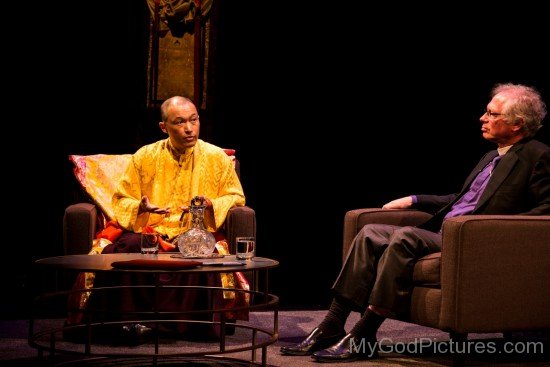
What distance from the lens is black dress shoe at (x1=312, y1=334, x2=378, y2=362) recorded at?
3529 millimetres

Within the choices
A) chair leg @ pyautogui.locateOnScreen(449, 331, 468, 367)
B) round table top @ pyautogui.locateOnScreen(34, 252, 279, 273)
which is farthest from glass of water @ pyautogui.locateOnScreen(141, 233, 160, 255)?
chair leg @ pyautogui.locateOnScreen(449, 331, 468, 367)

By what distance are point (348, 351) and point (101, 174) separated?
177 cm

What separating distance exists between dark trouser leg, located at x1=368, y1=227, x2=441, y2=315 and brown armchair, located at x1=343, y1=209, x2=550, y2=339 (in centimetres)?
10

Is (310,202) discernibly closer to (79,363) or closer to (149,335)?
(149,335)

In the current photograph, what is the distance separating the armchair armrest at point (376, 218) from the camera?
13.6 ft

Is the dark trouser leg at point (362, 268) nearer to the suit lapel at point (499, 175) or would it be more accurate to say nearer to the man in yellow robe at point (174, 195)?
the suit lapel at point (499, 175)

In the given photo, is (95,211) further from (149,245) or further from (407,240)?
(407,240)

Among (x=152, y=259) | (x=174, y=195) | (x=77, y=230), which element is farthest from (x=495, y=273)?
(x=77, y=230)

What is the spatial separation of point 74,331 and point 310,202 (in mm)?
2097

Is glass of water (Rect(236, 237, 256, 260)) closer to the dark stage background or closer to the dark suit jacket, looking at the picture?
the dark suit jacket

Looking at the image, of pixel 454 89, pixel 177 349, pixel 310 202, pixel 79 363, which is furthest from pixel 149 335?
pixel 454 89

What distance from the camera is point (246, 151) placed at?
18.2 feet

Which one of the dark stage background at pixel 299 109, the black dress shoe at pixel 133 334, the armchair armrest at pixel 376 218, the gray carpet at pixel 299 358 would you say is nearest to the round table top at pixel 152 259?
the gray carpet at pixel 299 358

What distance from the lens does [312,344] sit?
3.66 meters
